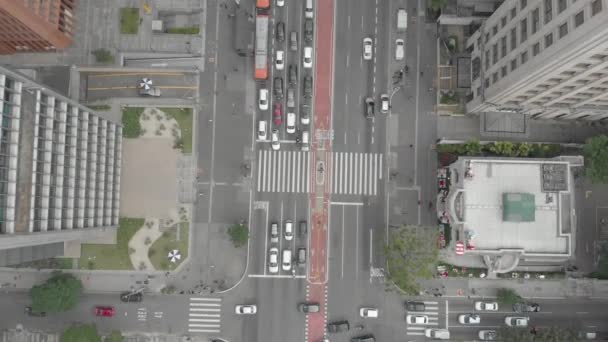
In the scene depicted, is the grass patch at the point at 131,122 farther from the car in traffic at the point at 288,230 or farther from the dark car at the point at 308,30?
the dark car at the point at 308,30

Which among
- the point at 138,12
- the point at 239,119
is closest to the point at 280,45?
the point at 239,119

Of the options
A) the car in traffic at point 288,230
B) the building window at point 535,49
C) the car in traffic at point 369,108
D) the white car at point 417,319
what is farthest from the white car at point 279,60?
the white car at point 417,319

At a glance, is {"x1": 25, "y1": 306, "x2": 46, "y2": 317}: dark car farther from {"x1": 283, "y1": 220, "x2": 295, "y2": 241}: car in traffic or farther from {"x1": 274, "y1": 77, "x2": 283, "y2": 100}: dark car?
{"x1": 274, "y1": 77, "x2": 283, "y2": 100}: dark car

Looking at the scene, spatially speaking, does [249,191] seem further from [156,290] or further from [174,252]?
[156,290]

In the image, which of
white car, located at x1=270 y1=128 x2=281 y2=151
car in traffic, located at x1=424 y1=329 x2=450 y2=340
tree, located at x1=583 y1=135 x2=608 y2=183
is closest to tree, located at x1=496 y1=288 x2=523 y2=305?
car in traffic, located at x1=424 y1=329 x2=450 y2=340

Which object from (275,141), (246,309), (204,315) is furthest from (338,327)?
(275,141)

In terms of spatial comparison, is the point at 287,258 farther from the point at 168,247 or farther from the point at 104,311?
the point at 104,311
